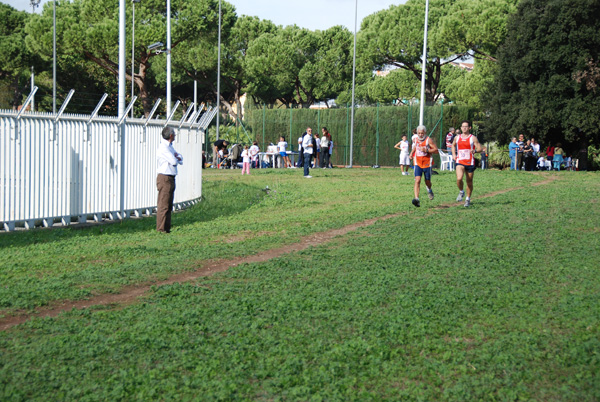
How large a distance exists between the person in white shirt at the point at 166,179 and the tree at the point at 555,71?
87.4ft

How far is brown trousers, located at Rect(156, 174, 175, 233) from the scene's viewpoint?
41.5 feet

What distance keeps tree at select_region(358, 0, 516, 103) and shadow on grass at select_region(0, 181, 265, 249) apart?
31.5 m

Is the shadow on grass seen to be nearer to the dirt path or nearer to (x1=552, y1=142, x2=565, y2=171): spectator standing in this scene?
the dirt path

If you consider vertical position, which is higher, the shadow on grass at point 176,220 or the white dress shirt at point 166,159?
the white dress shirt at point 166,159

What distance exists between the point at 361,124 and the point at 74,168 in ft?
112

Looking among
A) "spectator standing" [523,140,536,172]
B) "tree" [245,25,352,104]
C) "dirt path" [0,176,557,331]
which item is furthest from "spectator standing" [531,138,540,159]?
"tree" [245,25,352,104]

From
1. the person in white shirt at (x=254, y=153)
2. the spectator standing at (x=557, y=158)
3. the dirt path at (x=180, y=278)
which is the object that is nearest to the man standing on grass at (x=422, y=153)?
the dirt path at (x=180, y=278)

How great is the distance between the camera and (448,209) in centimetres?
1514

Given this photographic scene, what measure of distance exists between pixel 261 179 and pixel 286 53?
42170mm

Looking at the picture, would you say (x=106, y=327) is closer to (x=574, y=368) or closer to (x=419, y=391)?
(x=419, y=391)

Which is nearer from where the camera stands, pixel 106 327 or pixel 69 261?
pixel 106 327

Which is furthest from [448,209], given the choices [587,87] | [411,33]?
[411,33]

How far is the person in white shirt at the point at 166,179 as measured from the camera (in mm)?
12688

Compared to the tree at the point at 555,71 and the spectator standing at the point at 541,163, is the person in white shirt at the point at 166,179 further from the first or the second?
the spectator standing at the point at 541,163
